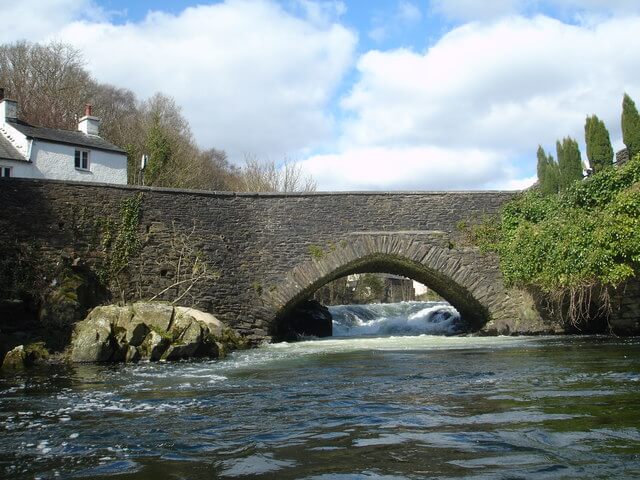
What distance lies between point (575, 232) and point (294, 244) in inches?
291

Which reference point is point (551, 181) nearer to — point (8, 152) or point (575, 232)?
point (575, 232)

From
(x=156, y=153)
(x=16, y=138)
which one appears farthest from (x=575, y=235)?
(x=156, y=153)

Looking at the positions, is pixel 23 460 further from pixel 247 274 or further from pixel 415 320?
pixel 415 320

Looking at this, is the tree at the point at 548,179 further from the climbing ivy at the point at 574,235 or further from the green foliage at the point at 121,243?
the green foliage at the point at 121,243

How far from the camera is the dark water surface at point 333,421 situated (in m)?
4.43

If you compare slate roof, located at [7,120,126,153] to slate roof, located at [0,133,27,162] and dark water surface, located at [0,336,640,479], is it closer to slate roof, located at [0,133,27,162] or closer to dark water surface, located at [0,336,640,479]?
slate roof, located at [0,133,27,162]

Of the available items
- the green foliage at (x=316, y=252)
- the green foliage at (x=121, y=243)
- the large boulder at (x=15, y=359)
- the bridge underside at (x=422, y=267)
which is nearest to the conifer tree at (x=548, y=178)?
the bridge underside at (x=422, y=267)

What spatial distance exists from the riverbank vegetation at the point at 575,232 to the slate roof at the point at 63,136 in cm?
1716

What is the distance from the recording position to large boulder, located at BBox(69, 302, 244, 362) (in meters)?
12.9

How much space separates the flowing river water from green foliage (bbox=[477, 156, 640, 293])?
3.59 m

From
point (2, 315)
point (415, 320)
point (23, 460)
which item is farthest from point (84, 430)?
point (415, 320)

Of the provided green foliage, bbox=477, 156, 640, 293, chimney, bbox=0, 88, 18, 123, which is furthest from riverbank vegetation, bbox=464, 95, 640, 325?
chimney, bbox=0, 88, 18, 123

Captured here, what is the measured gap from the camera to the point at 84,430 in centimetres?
580

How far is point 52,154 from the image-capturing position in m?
25.9
